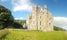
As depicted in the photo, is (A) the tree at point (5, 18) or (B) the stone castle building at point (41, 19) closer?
(A) the tree at point (5, 18)

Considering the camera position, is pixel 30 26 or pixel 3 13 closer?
pixel 3 13

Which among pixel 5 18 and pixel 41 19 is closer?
pixel 5 18

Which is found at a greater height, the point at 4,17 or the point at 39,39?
the point at 4,17

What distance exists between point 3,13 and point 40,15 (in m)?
26.3

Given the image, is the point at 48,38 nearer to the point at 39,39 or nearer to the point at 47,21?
the point at 39,39

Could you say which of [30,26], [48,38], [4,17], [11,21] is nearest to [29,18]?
[30,26]

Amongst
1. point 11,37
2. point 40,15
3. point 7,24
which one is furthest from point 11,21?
point 11,37

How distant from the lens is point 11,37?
4516 centimetres

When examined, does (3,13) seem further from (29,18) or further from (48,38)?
(48,38)

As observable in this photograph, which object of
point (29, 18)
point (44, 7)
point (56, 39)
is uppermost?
point (44, 7)

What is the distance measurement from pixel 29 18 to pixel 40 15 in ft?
22.5

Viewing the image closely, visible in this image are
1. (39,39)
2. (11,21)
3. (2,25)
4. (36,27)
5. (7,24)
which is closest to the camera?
(39,39)

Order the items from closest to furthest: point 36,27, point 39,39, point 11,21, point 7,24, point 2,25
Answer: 1. point 39,39
2. point 2,25
3. point 7,24
4. point 11,21
5. point 36,27

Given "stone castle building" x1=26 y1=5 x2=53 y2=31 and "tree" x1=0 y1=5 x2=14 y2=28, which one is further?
"stone castle building" x1=26 y1=5 x2=53 y2=31
